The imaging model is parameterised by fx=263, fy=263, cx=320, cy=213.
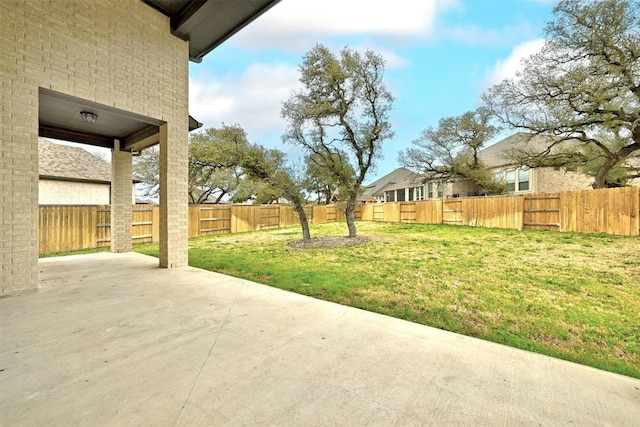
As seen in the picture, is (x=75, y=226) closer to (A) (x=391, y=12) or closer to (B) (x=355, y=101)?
(B) (x=355, y=101)

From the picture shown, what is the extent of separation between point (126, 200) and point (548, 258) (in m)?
10.9

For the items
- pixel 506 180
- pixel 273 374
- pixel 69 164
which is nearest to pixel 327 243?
pixel 273 374


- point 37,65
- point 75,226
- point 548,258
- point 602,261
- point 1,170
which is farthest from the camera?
point 75,226

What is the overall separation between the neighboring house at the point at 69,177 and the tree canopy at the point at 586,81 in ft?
72.7

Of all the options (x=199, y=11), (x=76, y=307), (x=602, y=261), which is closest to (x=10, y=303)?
(x=76, y=307)

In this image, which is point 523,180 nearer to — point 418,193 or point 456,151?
point 456,151

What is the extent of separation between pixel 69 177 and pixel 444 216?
20.6 m

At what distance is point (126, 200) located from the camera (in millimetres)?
7410

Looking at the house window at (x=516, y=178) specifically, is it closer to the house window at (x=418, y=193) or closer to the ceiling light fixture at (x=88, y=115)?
the house window at (x=418, y=193)

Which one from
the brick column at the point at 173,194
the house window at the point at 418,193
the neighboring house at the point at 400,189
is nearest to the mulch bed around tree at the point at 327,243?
the brick column at the point at 173,194

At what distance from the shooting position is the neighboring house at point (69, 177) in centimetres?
1327

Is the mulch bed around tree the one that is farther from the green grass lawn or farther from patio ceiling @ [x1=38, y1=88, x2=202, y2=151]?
patio ceiling @ [x1=38, y1=88, x2=202, y2=151]

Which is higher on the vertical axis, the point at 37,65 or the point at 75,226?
the point at 37,65

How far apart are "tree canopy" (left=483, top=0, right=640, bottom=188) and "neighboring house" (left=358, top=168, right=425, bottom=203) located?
10.0 m
